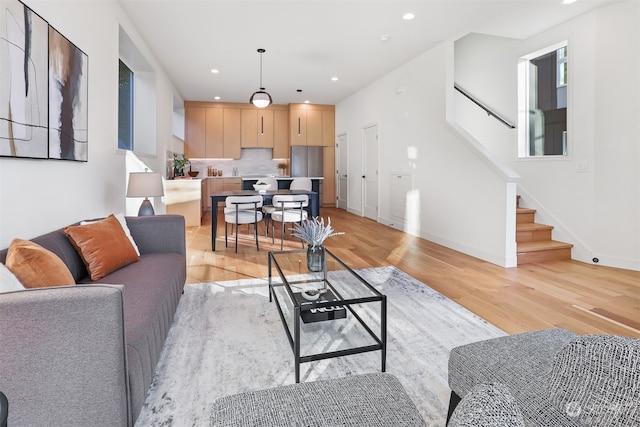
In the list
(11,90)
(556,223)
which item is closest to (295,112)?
(556,223)

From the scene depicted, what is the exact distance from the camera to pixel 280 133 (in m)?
9.61

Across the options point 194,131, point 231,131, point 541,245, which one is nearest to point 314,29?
point 541,245

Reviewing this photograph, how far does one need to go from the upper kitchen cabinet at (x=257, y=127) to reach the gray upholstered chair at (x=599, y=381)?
921 centimetres

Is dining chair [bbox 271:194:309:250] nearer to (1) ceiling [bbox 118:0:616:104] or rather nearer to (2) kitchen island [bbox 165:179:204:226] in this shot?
(1) ceiling [bbox 118:0:616:104]

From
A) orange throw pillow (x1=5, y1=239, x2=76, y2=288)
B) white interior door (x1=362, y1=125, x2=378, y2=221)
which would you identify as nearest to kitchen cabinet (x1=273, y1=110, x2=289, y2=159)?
white interior door (x1=362, y1=125, x2=378, y2=221)

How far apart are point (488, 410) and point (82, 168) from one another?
326 cm

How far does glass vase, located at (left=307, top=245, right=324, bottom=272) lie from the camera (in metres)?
2.46

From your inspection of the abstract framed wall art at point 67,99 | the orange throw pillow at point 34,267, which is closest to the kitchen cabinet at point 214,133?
the abstract framed wall art at point 67,99

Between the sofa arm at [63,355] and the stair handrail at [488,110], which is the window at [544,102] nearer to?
the stair handrail at [488,110]

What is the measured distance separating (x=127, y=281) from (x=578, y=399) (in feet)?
6.81

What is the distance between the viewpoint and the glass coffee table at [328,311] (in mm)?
1801

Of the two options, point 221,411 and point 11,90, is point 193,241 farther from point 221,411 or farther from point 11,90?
point 221,411

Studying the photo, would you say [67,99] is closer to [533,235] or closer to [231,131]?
[533,235]

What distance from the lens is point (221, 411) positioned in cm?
91
